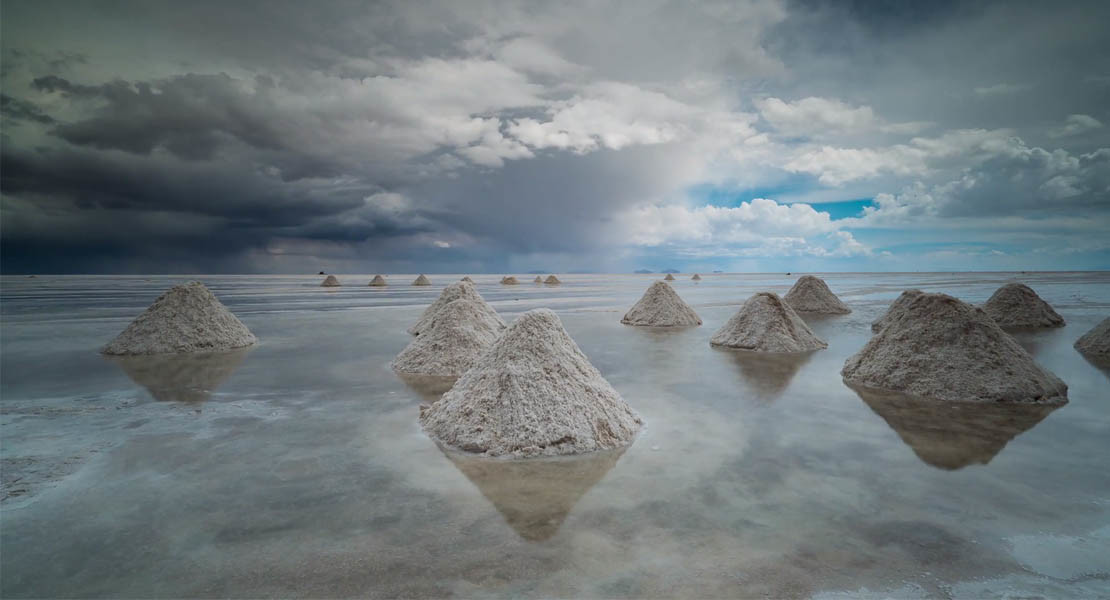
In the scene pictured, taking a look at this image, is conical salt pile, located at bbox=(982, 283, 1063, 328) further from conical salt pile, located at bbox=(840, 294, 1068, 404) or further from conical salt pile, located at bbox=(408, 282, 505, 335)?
conical salt pile, located at bbox=(408, 282, 505, 335)

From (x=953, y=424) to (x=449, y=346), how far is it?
26.7ft

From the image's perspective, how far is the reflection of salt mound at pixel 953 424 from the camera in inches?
220

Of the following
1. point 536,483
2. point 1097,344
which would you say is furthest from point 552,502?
point 1097,344

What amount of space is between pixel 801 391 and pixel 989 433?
2.63 m

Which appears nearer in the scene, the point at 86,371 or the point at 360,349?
the point at 86,371

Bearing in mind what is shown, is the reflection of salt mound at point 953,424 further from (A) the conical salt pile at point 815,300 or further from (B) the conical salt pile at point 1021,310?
(A) the conical salt pile at point 815,300

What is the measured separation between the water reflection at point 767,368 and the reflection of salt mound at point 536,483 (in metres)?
4.21

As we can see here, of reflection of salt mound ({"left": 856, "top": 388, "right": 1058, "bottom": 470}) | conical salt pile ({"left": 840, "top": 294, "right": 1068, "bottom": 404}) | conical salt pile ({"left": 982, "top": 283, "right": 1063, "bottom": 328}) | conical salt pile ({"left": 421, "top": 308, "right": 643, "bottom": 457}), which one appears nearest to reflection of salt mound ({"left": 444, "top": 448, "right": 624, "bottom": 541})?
conical salt pile ({"left": 421, "top": 308, "right": 643, "bottom": 457})

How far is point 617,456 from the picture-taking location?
18.0 ft

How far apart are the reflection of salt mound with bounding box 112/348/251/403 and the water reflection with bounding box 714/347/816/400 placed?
29.3 ft

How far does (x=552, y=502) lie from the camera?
4.32m

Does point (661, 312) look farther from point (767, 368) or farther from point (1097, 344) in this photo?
point (1097, 344)

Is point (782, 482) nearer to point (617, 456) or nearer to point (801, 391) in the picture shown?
point (617, 456)

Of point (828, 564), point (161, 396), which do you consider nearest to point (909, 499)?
point (828, 564)
